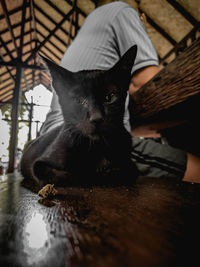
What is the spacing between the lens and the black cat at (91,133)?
2.27ft

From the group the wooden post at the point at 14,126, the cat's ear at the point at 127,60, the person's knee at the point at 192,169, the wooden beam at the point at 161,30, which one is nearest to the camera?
the cat's ear at the point at 127,60

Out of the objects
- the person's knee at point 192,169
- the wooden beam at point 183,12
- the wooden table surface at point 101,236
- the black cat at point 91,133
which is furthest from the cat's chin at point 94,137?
the wooden beam at point 183,12

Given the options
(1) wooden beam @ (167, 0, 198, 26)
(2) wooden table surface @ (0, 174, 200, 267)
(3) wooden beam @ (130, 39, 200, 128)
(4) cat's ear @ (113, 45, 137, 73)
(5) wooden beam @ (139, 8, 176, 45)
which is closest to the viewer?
(2) wooden table surface @ (0, 174, 200, 267)

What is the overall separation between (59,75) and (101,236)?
716 mm

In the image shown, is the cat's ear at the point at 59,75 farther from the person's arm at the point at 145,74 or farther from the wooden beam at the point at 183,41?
the wooden beam at the point at 183,41

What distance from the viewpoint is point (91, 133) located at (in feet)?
2.38

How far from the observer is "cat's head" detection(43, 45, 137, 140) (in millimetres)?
721

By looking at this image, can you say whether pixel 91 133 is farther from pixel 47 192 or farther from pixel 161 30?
pixel 161 30

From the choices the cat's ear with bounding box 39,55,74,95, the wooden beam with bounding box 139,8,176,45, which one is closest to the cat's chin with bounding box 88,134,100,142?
the cat's ear with bounding box 39,55,74,95

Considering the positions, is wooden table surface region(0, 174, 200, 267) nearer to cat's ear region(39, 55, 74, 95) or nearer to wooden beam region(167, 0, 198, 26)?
cat's ear region(39, 55, 74, 95)

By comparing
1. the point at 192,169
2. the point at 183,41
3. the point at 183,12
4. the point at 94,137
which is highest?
the point at 183,12

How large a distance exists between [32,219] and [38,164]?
1.45 feet

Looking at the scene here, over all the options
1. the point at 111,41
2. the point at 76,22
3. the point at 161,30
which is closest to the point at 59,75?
the point at 111,41

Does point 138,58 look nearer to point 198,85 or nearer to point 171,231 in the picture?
point 198,85
